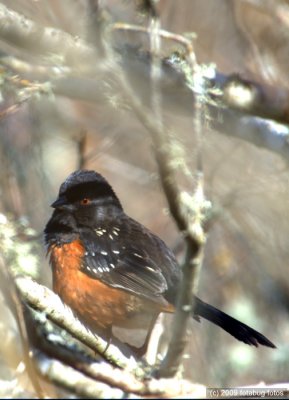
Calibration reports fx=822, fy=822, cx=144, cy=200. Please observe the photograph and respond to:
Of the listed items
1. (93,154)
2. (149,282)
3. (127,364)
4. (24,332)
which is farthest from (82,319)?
(93,154)

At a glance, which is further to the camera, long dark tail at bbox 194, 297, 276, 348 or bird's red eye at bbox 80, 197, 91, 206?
bird's red eye at bbox 80, 197, 91, 206

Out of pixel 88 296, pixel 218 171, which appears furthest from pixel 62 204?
pixel 218 171

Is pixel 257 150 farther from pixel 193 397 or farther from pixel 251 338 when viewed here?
pixel 193 397

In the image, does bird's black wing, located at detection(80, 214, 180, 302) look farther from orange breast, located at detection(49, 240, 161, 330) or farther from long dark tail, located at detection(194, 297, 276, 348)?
long dark tail, located at detection(194, 297, 276, 348)

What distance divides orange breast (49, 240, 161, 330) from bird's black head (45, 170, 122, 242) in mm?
148

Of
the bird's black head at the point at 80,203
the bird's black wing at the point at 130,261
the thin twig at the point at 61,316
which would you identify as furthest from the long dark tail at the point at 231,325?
the bird's black head at the point at 80,203

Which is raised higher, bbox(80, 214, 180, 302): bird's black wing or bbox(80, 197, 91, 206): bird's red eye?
bbox(80, 197, 91, 206): bird's red eye

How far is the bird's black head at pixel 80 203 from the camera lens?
4348mm

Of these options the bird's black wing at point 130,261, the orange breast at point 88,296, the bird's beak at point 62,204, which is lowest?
the orange breast at point 88,296

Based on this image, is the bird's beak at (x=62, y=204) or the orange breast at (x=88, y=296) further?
the bird's beak at (x=62, y=204)

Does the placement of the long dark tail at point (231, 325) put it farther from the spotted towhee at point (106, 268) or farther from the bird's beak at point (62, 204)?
the bird's beak at point (62, 204)

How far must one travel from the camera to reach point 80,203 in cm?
441

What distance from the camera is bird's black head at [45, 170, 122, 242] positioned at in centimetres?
435

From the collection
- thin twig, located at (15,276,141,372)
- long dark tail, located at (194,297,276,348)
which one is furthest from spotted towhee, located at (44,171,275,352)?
thin twig, located at (15,276,141,372)
